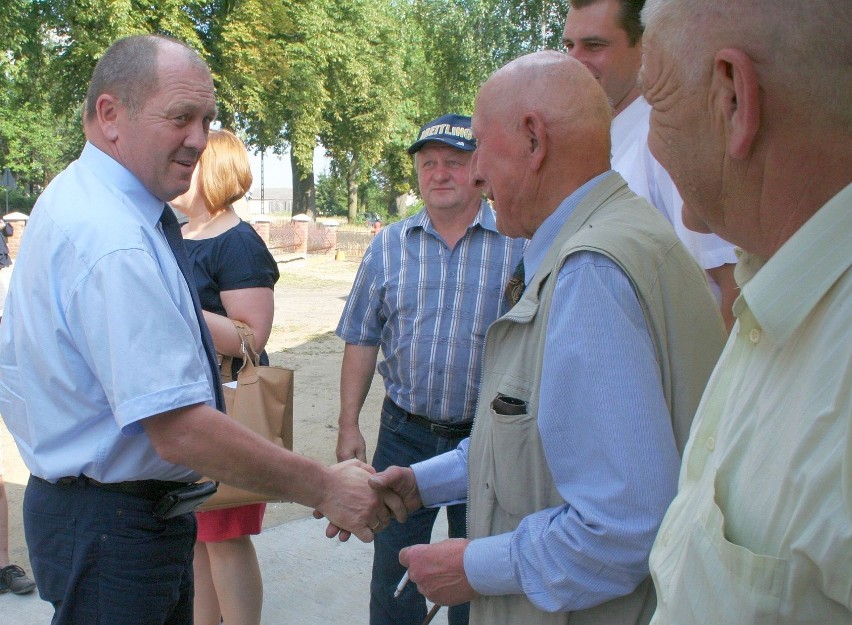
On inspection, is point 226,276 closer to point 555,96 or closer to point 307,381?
point 555,96

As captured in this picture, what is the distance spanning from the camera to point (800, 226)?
3.22 ft

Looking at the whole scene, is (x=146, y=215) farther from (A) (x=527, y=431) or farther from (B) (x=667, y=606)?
(B) (x=667, y=606)

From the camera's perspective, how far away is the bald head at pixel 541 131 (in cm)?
175

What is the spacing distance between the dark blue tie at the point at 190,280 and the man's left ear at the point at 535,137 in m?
1.01

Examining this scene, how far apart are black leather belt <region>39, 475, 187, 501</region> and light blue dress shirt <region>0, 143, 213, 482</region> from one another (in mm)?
28

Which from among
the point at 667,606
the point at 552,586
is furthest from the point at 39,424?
the point at 667,606

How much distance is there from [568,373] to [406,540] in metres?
1.89

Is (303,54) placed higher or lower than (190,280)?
higher

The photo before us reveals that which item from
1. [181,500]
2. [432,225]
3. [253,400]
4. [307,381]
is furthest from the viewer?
[307,381]

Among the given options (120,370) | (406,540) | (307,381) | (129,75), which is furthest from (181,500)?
(307,381)

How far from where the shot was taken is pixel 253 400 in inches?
125

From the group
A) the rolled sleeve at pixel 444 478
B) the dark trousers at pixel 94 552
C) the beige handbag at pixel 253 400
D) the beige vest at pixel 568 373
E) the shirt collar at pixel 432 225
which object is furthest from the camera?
the shirt collar at pixel 432 225

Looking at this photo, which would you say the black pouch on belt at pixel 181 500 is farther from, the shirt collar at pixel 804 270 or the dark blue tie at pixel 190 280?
the shirt collar at pixel 804 270

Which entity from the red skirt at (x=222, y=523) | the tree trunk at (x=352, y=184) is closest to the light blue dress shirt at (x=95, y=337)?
the red skirt at (x=222, y=523)
